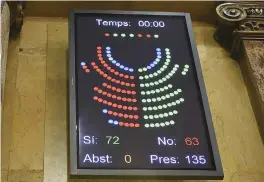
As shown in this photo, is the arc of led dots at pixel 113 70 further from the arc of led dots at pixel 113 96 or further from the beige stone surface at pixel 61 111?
the beige stone surface at pixel 61 111

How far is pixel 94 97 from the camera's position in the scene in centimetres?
205

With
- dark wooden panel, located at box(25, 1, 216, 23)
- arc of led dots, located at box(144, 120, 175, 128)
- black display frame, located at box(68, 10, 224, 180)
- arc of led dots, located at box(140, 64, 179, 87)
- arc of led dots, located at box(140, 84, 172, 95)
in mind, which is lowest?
black display frame, located at box(68, 10, 224, 180)

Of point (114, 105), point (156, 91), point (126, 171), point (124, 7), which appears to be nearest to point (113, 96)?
point (114, 105)

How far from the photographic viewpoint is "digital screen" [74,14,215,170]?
1937mm

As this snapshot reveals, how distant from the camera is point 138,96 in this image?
2.09 meters

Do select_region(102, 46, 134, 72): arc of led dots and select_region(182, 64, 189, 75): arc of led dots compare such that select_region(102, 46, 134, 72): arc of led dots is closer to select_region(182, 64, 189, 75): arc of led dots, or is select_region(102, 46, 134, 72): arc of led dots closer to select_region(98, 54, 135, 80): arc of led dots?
select_region(98, 54, 135, 80): arc of led dots

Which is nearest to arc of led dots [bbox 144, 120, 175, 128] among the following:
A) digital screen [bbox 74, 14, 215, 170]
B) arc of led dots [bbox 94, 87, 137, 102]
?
digital screen [bbox 74, 14, 215, 170]

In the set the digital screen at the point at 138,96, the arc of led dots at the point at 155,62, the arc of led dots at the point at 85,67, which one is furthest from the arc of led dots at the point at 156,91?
the arc of led dots at the point at 85,67

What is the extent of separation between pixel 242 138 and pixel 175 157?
41 cm

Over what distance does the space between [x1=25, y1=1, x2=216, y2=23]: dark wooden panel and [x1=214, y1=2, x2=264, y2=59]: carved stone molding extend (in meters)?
0.09

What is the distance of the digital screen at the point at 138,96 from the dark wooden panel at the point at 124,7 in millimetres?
251

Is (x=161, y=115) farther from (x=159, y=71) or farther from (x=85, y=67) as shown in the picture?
(x=85, y=67)

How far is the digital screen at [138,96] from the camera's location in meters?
1.94

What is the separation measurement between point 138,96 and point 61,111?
1.05 feet
